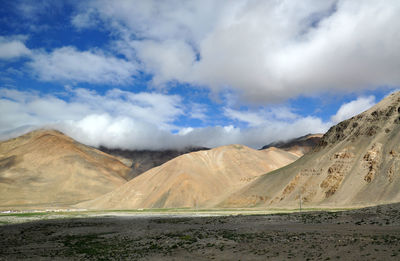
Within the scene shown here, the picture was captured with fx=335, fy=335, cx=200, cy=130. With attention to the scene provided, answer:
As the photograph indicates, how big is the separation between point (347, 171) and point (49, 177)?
484ft

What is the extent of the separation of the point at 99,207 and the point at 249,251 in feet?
352

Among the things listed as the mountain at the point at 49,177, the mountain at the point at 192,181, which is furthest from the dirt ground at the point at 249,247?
the mountain at the point at 49,177

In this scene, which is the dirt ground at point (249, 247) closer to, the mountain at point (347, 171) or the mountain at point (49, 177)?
the mountain at point (347, 171)

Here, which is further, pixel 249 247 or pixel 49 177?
pixel 49 177

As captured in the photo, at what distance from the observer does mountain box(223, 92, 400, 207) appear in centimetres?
6569

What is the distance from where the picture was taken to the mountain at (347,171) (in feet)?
216

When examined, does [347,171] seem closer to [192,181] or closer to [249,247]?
[192,181]

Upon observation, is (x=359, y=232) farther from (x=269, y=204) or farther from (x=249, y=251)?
(x=269, y=204)

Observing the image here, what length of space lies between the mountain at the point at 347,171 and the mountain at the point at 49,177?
3598 inches

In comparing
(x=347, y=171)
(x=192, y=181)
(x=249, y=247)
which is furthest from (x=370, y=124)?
(x=249, y=247)

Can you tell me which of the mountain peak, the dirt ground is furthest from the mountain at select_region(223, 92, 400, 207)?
the dirt ground

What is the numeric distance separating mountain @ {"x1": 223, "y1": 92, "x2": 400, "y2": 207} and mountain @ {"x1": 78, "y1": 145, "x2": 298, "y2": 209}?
51.4ft

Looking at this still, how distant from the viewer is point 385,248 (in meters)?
16.7

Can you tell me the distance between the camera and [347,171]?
243ft
